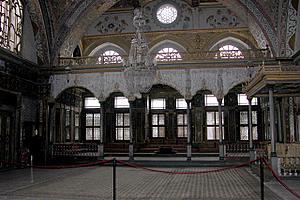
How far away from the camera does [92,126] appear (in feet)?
65.6

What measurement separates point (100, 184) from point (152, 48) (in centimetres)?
1158

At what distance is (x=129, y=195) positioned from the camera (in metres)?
7.14

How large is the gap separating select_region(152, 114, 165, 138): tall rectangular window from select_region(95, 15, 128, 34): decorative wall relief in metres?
4.99

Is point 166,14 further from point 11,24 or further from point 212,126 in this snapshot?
point 11,24

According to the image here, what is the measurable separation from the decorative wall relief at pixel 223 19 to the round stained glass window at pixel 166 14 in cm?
182

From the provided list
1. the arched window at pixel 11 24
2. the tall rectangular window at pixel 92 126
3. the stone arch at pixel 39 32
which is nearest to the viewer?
the arched window at pixel 11 24

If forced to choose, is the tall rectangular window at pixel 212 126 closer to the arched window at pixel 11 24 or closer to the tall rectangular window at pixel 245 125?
the tall rectangular window at pixel 245 125

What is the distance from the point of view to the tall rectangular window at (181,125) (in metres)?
19.2

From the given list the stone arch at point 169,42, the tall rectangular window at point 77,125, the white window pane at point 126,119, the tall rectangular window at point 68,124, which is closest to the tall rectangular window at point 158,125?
the white window pane at point 126,119

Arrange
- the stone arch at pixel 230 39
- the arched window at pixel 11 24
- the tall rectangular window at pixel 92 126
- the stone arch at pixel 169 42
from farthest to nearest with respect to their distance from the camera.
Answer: the tall rectangular window at pixel 92 126 < the stone arch at pixel 169 42 < the stone arch at pixel 230 39 < the arched window at pixel 11 24

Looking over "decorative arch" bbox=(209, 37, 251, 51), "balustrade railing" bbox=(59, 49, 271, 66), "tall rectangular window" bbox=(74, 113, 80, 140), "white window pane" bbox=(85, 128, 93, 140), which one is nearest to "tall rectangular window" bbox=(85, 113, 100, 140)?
"white window pane" bbox=(85, 128, 93, 140)

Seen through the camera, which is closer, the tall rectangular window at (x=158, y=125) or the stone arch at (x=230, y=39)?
the stone arch at (x=230, y=39)

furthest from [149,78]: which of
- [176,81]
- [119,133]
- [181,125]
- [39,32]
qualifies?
[119,133]

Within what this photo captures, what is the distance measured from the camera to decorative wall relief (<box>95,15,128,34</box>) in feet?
62.9
